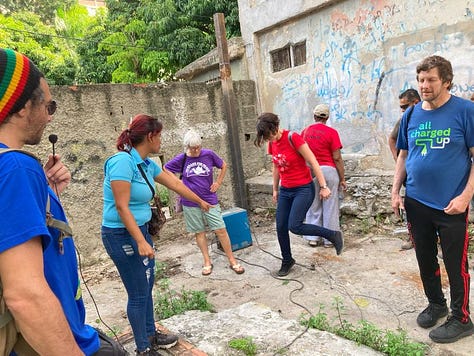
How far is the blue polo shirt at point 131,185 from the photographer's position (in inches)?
93.8

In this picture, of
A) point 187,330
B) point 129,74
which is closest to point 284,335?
point 187,330

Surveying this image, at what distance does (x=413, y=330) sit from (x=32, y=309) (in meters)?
2.82

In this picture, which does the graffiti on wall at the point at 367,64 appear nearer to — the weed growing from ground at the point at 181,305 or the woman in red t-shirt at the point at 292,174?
the woman in red t-shirt at the point at 292,174

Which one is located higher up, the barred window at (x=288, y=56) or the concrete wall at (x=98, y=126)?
the barred window at (x=288, y=56)

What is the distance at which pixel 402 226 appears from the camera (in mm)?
5355

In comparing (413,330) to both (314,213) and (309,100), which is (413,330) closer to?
(314,213)

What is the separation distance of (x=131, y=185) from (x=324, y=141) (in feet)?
9.52

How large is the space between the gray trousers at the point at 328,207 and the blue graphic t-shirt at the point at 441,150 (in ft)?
7.02

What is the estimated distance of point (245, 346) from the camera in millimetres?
2588

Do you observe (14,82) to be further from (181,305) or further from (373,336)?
(181,305)

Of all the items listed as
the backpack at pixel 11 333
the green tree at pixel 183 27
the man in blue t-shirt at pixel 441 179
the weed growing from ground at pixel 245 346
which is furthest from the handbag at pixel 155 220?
the green tree at pixel 183 27

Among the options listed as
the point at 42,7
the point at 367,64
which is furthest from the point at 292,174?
the point at 42,7

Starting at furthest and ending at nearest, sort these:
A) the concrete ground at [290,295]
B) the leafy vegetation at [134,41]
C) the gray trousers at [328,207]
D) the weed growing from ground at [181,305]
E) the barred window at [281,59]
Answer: the leafy vegetation at [134,41] → the barred window at [281,59] → the gray trousers at [328,207] → the weed growing from ground at [181,305] → the concrete ground at [290,295]

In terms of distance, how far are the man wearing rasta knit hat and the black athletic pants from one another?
2.34 meters
